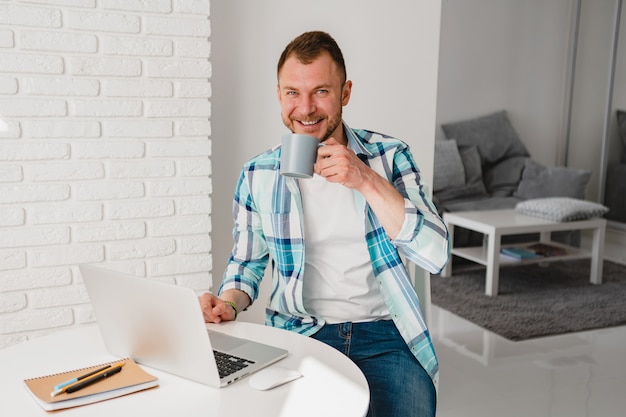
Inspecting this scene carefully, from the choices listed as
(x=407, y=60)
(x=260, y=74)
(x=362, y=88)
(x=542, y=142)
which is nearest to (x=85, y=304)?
(x=260, y=74)

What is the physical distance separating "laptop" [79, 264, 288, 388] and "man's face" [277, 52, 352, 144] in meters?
0.59

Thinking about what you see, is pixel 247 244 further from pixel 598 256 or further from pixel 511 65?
pixel 511 65

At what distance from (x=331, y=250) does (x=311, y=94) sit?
0.39 m

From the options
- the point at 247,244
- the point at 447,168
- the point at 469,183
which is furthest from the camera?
the point at 469,183

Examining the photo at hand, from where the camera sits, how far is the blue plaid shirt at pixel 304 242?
150 centimetres

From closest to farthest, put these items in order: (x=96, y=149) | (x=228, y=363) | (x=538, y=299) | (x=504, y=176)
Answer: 1. (x=228, y=363)
2. (x=96, y=149)
3. (x=538, y=299)
4. (x=504, y=176)

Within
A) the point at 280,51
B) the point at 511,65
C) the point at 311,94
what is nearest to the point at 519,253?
the point at 511,65

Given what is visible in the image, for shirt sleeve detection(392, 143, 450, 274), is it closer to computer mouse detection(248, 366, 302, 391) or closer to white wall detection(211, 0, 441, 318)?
computer mouse detection(248, 366, 302, 391)

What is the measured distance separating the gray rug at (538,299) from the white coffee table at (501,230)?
0.13 metres

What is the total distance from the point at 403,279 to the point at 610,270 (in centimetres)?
353

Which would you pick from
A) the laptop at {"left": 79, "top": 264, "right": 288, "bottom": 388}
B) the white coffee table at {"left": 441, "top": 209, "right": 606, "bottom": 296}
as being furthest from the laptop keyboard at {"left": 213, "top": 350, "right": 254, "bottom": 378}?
the white coffee table at {"left": 441, "top": 209, "right": 606, "bottom": 296}

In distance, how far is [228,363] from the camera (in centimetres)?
123

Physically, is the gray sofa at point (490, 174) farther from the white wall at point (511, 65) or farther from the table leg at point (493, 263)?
the table leg at point (493, 263)

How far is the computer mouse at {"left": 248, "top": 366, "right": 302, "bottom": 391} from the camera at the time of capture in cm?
113
